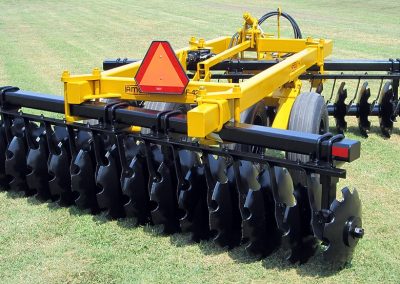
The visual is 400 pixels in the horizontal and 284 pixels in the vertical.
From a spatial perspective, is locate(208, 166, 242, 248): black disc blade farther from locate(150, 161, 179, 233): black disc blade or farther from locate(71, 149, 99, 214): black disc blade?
locate(71, 149, 99, 214): black disc blade

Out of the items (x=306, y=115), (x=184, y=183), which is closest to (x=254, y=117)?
(x=306, y=115)

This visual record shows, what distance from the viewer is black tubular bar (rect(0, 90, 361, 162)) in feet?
10.5

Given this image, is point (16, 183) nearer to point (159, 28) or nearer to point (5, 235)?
point (5, 235)

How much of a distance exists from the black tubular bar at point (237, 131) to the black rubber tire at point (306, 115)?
3.71 ft

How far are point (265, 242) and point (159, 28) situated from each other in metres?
15.9

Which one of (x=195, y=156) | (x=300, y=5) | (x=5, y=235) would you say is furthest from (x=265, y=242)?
(x=300, y=5)

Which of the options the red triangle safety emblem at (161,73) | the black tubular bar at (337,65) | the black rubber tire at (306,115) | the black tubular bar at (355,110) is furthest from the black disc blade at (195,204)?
the black tubular bar at (355,110)

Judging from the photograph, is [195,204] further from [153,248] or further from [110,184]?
[110,184]

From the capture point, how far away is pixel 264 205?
347 cm

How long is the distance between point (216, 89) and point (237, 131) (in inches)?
21.9

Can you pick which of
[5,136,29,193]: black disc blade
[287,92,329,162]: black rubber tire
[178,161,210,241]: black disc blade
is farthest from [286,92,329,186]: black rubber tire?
[5,136,29,193]: black disc blade

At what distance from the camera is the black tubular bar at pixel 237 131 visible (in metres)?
3.19

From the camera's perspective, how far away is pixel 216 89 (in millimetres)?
3939

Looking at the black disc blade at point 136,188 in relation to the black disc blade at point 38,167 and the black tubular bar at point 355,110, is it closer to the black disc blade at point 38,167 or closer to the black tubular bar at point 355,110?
the black disc blade at point 38,167
